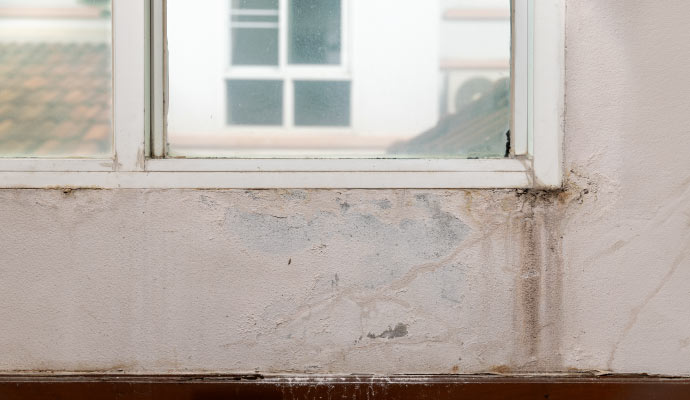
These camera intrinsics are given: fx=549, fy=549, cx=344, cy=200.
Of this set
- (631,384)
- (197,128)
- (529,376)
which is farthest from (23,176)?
(631,384)

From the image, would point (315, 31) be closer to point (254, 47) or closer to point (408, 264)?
point (254, 47)

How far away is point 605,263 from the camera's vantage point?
1.86 metres

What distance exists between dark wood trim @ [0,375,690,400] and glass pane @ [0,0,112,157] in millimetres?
794

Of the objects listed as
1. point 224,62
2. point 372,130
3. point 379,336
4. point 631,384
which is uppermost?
point 224,62

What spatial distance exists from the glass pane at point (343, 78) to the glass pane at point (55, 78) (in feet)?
0.85

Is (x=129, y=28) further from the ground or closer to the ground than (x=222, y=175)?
further from the ground

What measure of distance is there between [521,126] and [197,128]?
1153mm

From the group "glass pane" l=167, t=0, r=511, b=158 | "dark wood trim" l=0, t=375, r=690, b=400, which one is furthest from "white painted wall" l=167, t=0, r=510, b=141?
"dark wood trim" l=0, t=375, r=690, b=400

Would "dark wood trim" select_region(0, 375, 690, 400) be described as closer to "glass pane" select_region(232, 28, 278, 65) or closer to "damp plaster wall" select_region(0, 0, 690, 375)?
"damp plaster wall" select_region(0, 0, 690, 375)

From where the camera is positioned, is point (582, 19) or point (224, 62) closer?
point (582, 19)

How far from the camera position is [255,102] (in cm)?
198

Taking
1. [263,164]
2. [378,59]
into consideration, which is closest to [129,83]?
[263,164]

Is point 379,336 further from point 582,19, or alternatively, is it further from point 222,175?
point 582,19

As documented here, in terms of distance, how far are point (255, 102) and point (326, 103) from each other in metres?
0.26
